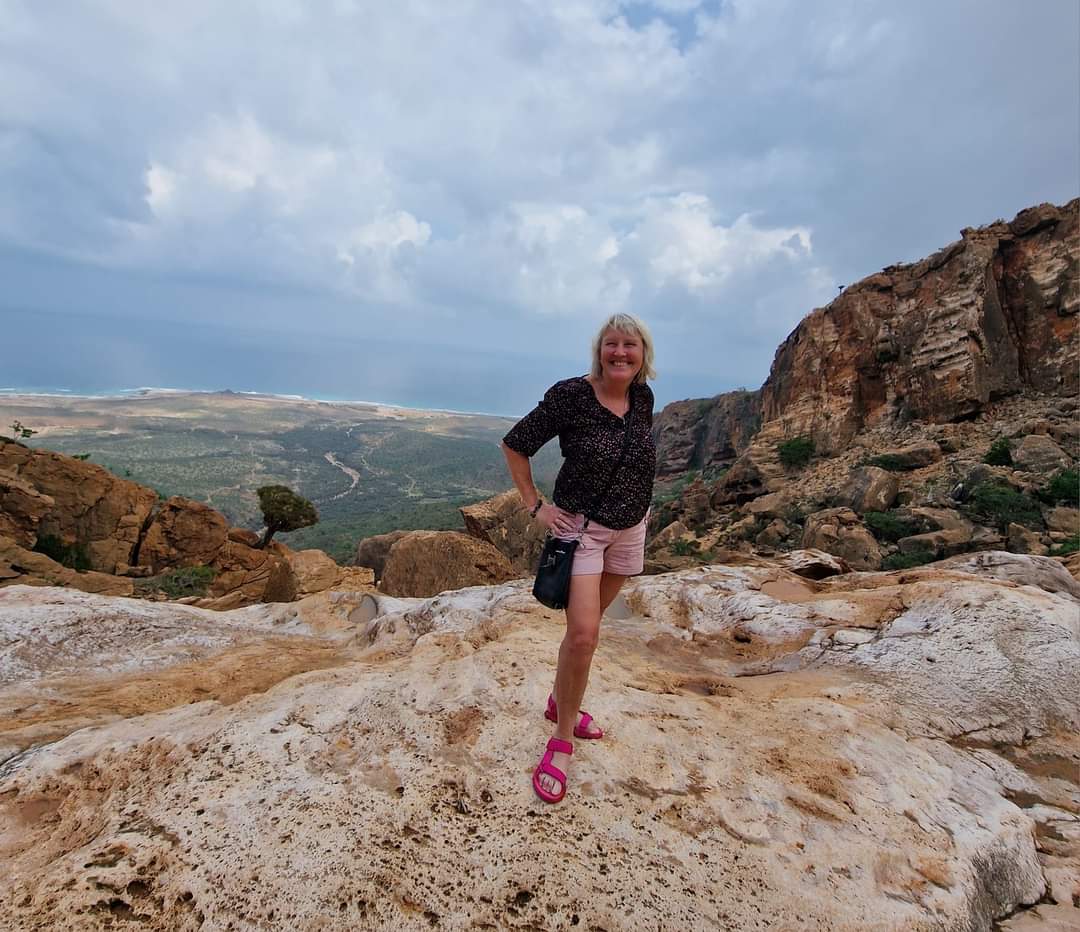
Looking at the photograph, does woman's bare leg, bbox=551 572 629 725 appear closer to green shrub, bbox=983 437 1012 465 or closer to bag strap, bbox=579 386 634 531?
bag strap, bbox=579 386 634 531

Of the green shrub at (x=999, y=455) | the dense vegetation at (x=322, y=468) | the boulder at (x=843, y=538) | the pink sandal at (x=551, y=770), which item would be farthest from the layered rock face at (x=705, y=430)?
the pink sandal at (x=551, y=770)

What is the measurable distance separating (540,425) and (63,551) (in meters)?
16.8

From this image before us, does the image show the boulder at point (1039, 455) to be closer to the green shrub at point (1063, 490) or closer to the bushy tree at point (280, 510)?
the green shrub at point (1063, 490)

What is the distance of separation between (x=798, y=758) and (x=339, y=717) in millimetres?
2480

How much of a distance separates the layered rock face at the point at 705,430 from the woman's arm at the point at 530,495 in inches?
1705

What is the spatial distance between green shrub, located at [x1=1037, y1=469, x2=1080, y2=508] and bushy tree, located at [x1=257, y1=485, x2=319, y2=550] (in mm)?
23225

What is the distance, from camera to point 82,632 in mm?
4699

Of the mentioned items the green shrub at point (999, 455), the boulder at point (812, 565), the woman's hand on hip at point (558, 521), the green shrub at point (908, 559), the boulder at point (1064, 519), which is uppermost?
the green shrub at point (999, 455)

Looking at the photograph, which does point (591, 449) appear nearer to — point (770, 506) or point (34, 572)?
point (34, 572)

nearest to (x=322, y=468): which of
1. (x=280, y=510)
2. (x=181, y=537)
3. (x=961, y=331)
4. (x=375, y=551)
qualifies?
(x=280, y=510)

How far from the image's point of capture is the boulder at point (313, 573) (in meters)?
13.6

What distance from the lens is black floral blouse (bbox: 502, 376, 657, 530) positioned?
2670mm

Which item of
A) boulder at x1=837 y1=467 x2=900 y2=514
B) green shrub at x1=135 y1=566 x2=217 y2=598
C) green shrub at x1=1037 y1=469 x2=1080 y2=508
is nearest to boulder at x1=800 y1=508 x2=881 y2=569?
boulder at x1=837 y1=467 x2=900 y2=514

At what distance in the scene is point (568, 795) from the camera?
7.99 feet
